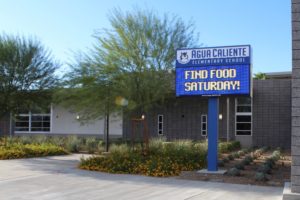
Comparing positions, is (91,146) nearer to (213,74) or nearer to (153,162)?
(153,162)

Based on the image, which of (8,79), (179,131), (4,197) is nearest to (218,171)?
(4,197)

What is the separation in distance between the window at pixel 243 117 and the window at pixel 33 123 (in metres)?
18.7

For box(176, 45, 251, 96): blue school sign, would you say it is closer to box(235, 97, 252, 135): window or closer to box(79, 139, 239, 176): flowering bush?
box(79, 139, 239, 176): flowering bush

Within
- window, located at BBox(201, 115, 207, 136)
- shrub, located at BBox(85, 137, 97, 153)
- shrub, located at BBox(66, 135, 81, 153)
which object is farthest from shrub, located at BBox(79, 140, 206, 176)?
window, located at BBox(201, 115, 207, 136)

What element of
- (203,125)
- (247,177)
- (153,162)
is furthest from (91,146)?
(247,177)

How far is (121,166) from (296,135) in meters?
7.94

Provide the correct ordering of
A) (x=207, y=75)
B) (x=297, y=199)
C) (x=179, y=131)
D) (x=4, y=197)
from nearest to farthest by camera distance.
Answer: (x=297, y=199), (x=4, y=197), (x=207, y=75), (x=179, y=131)

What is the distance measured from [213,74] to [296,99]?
20.5ft

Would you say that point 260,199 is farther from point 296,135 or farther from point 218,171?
point 218,171

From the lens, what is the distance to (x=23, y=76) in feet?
76.8

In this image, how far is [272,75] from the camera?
1655 inches

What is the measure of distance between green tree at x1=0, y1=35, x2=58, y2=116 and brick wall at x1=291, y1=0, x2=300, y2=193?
679 inches

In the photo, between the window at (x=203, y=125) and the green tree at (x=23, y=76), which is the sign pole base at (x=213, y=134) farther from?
the window at (x=203, y=125)

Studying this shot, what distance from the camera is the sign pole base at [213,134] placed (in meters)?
15.2
